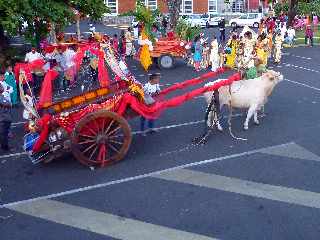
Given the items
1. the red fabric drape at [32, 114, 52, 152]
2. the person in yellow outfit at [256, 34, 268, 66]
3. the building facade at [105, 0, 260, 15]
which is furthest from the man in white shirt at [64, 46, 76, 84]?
the building facade at [105, 0, 260, 15]

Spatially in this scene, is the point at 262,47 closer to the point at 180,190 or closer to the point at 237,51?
the point at 237,51

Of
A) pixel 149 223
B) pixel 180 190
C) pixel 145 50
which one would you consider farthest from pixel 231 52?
pixel 149 223

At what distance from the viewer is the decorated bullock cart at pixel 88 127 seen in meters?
10.1

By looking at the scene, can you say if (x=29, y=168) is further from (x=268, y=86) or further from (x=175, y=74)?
(x=175, y=74)

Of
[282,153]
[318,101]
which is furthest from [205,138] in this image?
[318,101]

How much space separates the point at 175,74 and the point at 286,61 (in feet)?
19.0

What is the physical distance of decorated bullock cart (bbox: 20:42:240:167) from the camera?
10129 millimetres

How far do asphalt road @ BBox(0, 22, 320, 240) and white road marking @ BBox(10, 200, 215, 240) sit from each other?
16 millimetres

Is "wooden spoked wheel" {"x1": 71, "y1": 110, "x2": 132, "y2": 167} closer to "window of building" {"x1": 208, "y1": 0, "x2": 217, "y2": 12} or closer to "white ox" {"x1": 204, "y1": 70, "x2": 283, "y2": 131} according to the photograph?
"white ox" {"x1": 204, "y1": 70, "x2": 283, "y2": 131}

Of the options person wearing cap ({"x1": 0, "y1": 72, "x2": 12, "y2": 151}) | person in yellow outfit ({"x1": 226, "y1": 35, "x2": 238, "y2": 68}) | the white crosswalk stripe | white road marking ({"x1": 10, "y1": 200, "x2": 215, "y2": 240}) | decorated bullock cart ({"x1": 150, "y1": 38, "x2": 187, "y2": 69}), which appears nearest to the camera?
white road marking ({"x1": 10, "y1": 200, "x2": 215, "y2": 240})

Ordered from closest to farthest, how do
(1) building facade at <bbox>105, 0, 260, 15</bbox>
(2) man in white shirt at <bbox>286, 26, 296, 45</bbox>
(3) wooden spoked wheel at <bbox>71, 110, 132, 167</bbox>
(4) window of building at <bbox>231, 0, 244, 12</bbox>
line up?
(3) wooden spoked wheel at <bbox>71, 110, 132, 167</bbox> → (2) man in white shirt at <bbox>286, 26, 296, 45</bbox> → (1) building facade at <bbox>105, 0, 260, 15</bbox> → (4) window of building at <bbox>231, 0, 244, 12</bbox>

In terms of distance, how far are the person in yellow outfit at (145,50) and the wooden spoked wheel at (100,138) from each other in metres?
11.4

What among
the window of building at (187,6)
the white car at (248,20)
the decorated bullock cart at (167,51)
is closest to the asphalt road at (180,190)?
the decorated bullock cart at (167,51)

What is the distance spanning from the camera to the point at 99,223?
815cm
